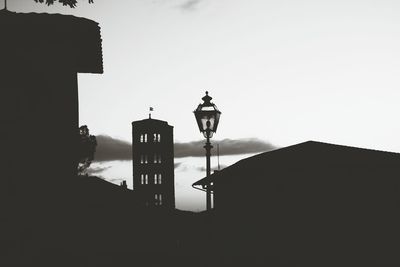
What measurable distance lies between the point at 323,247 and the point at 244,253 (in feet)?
9.93

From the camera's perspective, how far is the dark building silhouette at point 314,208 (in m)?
13.0

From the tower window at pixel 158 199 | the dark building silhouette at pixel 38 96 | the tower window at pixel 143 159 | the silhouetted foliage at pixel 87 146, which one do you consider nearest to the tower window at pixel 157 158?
the tower window at pixel 143 159

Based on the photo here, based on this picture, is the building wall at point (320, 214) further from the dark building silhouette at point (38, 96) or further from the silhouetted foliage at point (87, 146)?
the silhouetted foliage at point (87, 146)

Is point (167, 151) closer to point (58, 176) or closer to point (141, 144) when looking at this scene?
point (141, 144)

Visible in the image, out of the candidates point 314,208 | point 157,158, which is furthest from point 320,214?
point 157,158

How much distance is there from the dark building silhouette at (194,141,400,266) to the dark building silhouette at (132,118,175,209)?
62.1 metres

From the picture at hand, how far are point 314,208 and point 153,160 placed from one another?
214 ft

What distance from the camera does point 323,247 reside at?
13.4 m

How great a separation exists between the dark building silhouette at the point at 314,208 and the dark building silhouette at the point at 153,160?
62.1m

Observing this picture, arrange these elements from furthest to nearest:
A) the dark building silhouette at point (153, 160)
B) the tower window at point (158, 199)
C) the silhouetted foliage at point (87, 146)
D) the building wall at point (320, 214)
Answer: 1. the tower window at point (158, 199)
2. the dark building silhouette at point (153, 160)
3. the silhouetted foliage at point (87, 146)
4. the building wall at point (320, 214)

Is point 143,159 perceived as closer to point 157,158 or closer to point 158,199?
point 157,158

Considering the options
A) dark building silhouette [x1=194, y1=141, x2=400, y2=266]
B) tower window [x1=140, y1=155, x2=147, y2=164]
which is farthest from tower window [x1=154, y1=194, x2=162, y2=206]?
dark building silhouette [x1=194, y1=141, x2=400, y2=266]

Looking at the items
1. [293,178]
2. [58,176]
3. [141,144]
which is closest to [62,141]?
[58,176]

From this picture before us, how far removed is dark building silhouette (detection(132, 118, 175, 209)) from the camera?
3027 inches
